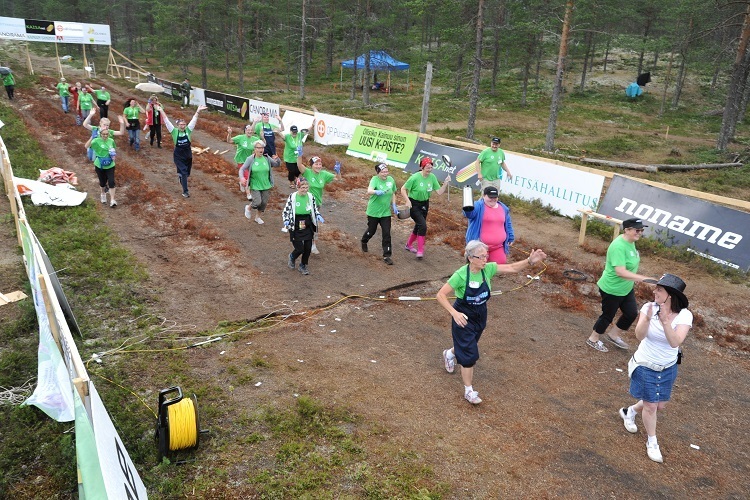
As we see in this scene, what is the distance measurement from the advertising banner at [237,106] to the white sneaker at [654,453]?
88.5 ft

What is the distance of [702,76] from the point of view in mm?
52562

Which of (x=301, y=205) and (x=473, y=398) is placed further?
(x=301, y=205)

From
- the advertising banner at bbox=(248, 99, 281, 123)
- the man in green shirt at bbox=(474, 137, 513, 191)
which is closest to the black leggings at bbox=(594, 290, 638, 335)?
the man in green shirt at bbox=(474, 137, 513, 191)

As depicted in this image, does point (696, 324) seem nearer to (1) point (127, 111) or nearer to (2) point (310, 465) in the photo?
(2) point (310, 465)

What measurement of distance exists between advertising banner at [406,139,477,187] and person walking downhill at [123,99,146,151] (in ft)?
32.3

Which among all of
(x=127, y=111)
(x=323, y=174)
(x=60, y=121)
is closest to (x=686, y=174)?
(x=323, y=174)

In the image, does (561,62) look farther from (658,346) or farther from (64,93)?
(64,93)

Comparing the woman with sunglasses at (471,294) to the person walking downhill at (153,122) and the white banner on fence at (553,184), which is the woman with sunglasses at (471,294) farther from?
the person walking downhill at (153,122)

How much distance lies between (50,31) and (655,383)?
5041 centimetres

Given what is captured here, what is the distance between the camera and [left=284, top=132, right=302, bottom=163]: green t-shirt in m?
13.8

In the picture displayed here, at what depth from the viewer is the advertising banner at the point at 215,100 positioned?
31219 millimetres

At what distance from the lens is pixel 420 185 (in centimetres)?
1062

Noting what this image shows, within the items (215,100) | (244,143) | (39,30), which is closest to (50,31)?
(39,30)

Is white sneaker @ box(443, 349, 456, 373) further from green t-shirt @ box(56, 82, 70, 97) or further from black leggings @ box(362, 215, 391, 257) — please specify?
green t-shirt @ box(56, 82, 70, 97)
